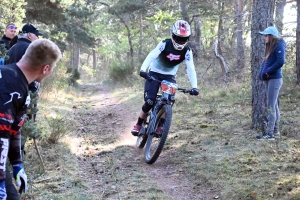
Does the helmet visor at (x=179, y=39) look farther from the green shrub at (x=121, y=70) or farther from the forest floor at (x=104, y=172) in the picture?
the green shrub at (x=121, y=70)

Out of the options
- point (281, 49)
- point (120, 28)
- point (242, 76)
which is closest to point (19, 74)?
point (281, 49)

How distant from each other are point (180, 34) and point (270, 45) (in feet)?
5.72

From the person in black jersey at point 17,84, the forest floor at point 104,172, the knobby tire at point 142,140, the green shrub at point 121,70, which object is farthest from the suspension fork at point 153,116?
the green shrub at point 121,70

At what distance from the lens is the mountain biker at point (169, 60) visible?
533 cm

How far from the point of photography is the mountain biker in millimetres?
5332

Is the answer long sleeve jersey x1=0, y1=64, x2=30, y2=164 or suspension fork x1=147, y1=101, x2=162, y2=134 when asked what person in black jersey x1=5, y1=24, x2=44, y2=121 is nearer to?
suspension fork x1=147, y1=101, x2=162, y2=134

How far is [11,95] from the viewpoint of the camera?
2.10m

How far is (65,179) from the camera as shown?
4.30 metres

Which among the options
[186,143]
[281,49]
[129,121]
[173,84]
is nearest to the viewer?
[173,84]

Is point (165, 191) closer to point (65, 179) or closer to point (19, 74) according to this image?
point (65, 179)

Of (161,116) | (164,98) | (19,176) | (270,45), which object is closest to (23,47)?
(164,98)

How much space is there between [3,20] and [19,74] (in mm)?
7793

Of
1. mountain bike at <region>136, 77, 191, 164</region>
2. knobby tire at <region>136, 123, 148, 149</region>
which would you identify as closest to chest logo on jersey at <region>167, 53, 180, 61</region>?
mountain bike at <region>136, 77, 191, 164</region>

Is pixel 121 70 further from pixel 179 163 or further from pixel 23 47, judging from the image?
pixel 23 47
